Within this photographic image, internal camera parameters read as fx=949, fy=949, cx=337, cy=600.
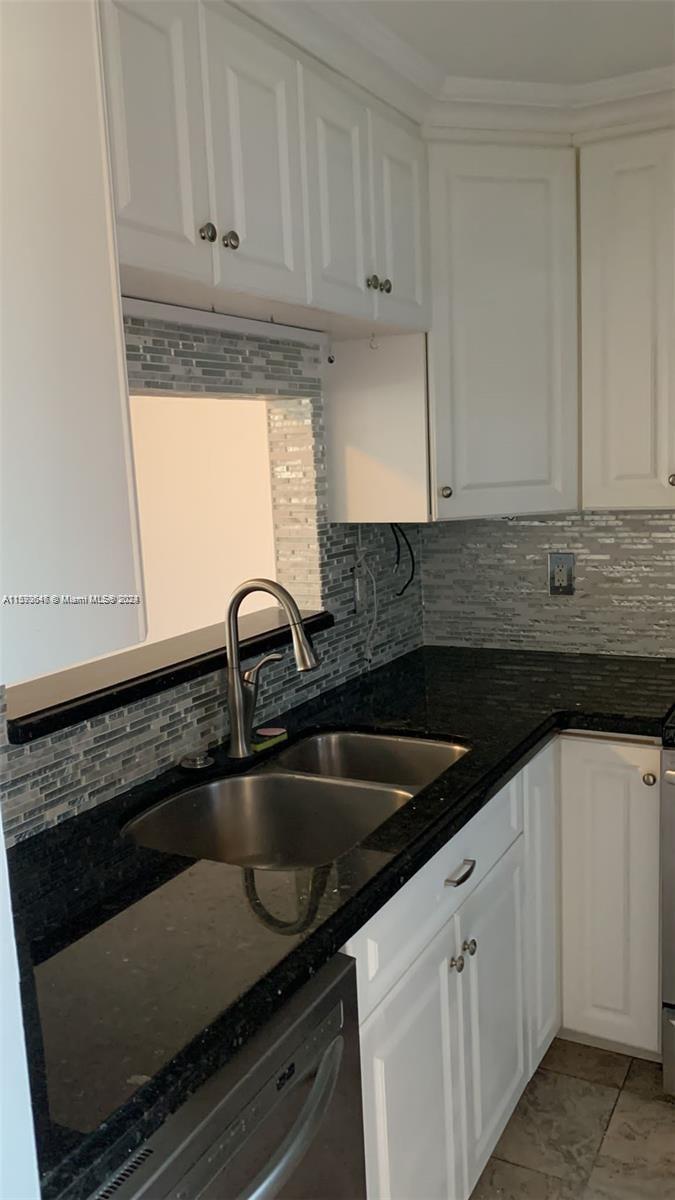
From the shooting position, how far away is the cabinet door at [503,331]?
2.32 metres

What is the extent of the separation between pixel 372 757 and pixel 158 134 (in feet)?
4.33

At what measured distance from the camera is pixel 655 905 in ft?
7.17

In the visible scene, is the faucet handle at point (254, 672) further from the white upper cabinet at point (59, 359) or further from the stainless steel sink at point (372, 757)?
the white upper cabinet at point (59, 359)

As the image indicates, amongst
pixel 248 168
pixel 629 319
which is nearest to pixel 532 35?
pixel 629 319

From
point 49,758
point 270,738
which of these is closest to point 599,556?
point 270,738

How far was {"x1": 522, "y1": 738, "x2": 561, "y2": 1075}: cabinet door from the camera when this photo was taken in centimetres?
212

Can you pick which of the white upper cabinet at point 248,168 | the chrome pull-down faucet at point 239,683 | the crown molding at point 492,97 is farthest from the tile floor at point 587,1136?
the crown molding at point 492,97

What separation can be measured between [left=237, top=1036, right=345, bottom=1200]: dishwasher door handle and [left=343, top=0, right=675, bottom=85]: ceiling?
1.77 m

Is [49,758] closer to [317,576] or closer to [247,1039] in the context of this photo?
[247,1039]

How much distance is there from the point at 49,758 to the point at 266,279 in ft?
2.99

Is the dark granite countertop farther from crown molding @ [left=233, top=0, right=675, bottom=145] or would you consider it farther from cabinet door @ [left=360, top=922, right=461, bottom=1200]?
crown molding @ [left=233, top=0, right=675, bottom=145]

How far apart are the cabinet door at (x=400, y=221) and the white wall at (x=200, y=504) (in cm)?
45

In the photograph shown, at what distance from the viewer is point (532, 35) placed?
78.3 inches

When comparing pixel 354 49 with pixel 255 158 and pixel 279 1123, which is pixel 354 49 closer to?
pixel 255 158
